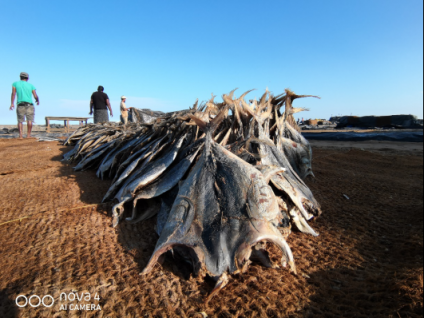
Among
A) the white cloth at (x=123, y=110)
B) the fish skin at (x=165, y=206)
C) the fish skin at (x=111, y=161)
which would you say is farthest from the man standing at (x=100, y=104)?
the fish skin at (x=165, y=206)

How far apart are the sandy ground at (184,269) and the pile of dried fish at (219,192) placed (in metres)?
0.11

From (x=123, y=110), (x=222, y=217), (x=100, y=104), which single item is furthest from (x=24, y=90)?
(x=222, y=217)

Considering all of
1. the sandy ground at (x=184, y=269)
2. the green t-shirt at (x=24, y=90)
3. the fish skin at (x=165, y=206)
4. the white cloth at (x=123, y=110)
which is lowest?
the sandy ground at (x=184, y=269)

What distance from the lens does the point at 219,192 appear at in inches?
62.3

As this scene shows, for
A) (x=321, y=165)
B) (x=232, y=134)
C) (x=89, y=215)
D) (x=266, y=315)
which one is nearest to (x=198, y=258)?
(x=266, y=315)

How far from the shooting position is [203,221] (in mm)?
1471

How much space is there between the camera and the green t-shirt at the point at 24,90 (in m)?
6.59

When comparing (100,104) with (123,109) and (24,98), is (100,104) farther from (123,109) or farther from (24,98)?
(24,98)

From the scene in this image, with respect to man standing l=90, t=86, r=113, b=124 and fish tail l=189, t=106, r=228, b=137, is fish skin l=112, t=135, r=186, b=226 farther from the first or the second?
man standing l=90, t=86, r=113, b=124

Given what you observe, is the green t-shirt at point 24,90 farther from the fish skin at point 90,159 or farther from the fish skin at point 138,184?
the fish skin at point 138,184

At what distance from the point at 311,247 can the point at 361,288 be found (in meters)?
0.49

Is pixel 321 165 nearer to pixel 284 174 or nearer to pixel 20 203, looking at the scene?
pixel 284 174

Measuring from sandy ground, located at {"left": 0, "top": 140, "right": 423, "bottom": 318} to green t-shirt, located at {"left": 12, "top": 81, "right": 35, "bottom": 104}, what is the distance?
17.9 ft

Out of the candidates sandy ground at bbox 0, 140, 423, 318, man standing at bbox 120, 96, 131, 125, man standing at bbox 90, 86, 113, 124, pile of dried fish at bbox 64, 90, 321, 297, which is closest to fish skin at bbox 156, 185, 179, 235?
pile of dried fish at bbox 64, 90, 321, 297
